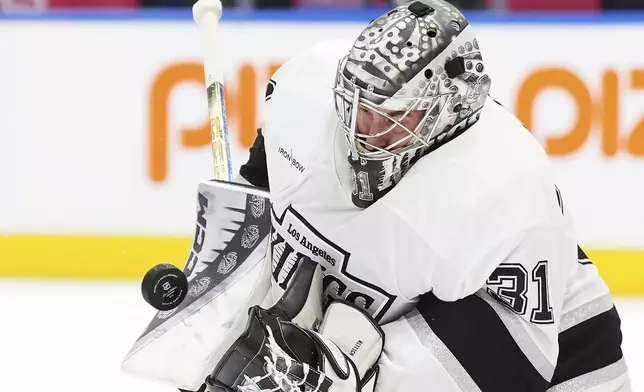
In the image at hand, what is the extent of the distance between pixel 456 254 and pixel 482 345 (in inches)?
6.7

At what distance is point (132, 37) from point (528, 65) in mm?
1463


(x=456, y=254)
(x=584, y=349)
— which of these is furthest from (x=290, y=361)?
(x=584, y=349)

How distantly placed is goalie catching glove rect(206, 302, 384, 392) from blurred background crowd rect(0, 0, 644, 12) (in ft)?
7.22

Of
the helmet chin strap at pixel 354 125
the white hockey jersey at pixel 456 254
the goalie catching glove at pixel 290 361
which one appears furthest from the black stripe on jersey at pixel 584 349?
the helmet chin strap at pixel 354 125

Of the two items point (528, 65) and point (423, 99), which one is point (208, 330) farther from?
point (528, 65)

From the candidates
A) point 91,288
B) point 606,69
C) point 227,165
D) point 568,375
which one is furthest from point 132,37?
point 568,375

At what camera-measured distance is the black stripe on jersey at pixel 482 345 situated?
1.53 m

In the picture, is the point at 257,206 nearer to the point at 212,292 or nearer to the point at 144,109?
the point at 212,292

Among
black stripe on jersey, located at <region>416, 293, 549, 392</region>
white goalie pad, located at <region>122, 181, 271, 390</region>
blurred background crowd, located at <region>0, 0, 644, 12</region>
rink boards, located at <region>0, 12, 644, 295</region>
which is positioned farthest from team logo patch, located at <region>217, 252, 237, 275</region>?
blurred background crowd, located at <region>0, 0, 644, 12</region>

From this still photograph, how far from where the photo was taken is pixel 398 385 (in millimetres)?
1531

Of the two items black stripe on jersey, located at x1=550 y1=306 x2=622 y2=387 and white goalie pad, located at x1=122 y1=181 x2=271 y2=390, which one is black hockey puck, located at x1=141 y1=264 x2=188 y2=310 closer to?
white goalie pad, located at x1=122 y1=181 x2=271 y2=390

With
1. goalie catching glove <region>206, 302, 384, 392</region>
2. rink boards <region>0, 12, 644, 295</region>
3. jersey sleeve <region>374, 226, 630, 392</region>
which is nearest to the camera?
goalie catching glove <region>206, 302, 384, 392</region>

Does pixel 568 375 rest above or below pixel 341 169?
below

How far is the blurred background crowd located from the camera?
3445 mm
